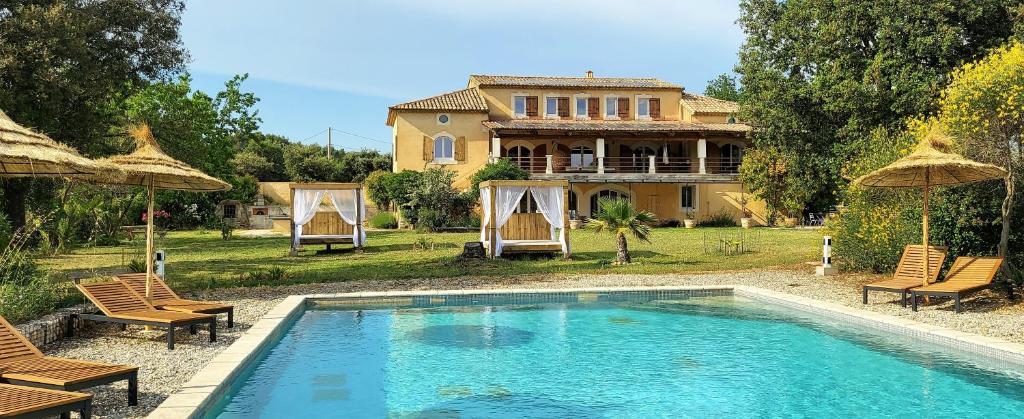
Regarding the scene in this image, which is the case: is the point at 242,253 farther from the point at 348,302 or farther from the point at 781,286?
the point at 781,286

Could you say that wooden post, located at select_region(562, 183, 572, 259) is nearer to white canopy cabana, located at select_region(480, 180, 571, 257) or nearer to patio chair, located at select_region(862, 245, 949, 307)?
white canopy cabana, located at select_region(480, 180, 571, 257)

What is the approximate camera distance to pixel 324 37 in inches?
669

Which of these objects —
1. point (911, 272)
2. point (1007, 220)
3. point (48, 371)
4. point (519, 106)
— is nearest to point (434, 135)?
point (519, 106)

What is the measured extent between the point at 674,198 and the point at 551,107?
723cm

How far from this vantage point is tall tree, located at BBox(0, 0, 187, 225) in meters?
13.0

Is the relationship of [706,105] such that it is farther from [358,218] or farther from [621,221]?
[621,221]

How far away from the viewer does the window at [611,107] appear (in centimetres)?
3488

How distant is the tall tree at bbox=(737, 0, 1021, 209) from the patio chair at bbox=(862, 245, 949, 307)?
489 centimetres

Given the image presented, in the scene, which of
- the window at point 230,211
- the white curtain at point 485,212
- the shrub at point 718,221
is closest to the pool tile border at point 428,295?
the white curtain at point 485,212

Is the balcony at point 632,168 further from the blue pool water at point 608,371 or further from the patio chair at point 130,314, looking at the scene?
the patio chair at point 130,314

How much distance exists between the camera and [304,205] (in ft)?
60.7

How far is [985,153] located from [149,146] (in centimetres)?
1101

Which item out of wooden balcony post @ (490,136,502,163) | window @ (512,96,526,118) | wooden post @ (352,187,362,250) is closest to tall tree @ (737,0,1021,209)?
wooden post @ (352,187,362,250)

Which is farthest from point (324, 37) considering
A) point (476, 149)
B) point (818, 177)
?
point (476, 149)
